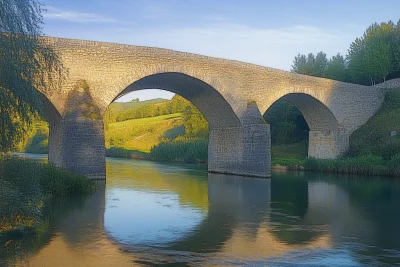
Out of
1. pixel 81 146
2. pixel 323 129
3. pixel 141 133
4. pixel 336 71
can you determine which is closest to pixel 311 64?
pixel 336 71

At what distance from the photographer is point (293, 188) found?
2577cm

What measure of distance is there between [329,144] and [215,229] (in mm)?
28070

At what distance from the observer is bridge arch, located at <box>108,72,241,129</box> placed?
95.4 feet

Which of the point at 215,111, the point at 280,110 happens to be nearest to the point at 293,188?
the point at 215,111

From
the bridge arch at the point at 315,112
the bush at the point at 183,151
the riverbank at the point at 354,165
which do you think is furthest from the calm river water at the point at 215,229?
the bush at the point at 183,151

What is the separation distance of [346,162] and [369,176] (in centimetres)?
244

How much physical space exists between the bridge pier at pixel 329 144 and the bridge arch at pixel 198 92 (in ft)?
36.1

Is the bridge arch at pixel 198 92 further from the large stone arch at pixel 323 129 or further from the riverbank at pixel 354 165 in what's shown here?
the riverbank at pixel 354 165

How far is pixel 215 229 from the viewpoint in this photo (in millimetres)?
13969

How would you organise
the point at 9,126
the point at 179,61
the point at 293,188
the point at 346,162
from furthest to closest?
the point at 346,162, the point at 179,61, the point at 293,188, the point at 9,126

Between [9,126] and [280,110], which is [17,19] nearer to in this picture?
[9,126]

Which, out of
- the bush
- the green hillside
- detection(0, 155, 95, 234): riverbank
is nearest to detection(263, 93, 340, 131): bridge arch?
the green hillside

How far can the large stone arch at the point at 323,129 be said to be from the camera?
38.5m

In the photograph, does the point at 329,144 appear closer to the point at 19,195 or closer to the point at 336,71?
the point at 336,71
